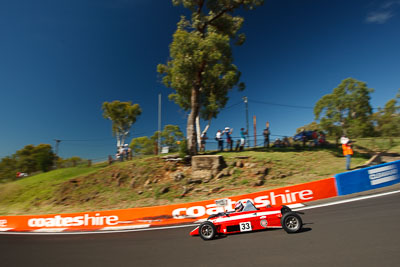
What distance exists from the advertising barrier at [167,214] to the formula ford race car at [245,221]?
2316 mm

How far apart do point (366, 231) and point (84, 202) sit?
15.5m

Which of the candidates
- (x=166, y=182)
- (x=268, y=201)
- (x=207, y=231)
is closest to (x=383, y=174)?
(x=268, y=201)

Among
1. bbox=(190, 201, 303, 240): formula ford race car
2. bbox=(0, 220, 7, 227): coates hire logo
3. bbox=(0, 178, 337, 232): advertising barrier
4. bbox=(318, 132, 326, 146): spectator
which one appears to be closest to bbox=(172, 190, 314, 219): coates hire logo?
bbox=(0, 178, 337, 232): advertising barrier

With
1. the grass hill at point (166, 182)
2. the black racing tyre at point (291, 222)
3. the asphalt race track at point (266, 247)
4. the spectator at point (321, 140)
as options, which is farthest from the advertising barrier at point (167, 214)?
the spectator at point (321, 140)

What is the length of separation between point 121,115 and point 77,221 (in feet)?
89.7

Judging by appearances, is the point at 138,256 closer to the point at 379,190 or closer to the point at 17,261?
the point at 17,261

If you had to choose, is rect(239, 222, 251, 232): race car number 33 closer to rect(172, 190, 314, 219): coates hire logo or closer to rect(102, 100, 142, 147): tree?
rect(172, 190, 314, 219): coates hire logo

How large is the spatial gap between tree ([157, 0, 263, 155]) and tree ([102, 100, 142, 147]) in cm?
1922

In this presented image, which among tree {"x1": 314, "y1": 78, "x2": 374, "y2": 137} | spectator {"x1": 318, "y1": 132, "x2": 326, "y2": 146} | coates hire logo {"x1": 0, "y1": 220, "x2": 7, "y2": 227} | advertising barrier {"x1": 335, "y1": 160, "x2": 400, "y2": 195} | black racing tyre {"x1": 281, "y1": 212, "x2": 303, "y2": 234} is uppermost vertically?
tree {"x1": 314, "y1": 78, "x2": 374, "y2": 137}

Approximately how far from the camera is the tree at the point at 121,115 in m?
34.9

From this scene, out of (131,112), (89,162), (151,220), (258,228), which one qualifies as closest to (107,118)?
(131,112)

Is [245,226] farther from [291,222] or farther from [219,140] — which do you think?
[219,140]

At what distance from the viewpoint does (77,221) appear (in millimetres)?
10273

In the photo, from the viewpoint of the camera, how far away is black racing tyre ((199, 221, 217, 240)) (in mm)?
5669
